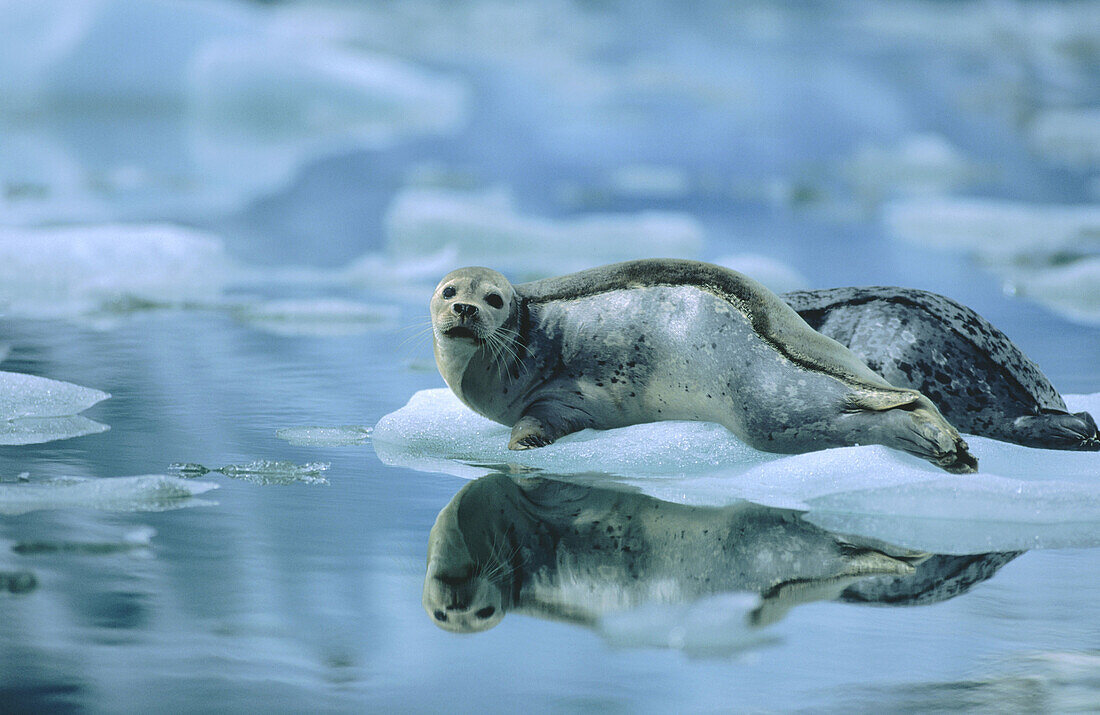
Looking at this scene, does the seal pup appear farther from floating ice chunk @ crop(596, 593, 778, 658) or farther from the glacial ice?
floating ice chunk @ crop(596, 593, 778, 658)

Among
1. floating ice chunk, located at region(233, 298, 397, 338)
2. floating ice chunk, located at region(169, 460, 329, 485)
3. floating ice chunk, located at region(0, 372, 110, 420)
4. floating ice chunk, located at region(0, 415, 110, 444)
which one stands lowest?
floating ice chunk, located at region(169, 460, 329, 485)

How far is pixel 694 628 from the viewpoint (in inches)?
80.1

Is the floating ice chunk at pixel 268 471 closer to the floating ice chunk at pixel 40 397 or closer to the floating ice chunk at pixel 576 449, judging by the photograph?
the floating ice chunk at pixel 576 449

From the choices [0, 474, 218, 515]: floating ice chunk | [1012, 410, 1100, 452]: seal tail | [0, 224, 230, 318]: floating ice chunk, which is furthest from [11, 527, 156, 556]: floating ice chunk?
[0, 224, 230, 318]: floating ice chunk

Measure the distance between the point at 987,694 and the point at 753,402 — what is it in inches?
72.3

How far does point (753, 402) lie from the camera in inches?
141

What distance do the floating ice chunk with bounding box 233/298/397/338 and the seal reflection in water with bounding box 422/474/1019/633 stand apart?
4.48 m

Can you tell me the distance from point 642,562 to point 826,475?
949 millimetres

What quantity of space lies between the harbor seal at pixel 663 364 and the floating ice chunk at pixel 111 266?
5077 millimetres

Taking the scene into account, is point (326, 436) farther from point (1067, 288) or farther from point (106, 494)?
point (1067, 288)

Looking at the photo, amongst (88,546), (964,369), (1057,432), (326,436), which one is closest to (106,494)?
(88,546)

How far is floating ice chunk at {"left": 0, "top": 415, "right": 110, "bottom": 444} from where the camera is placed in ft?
12.0

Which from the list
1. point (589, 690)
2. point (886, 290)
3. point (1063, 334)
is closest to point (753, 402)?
point (886, 290)

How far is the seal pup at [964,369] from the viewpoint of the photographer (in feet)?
12.5
